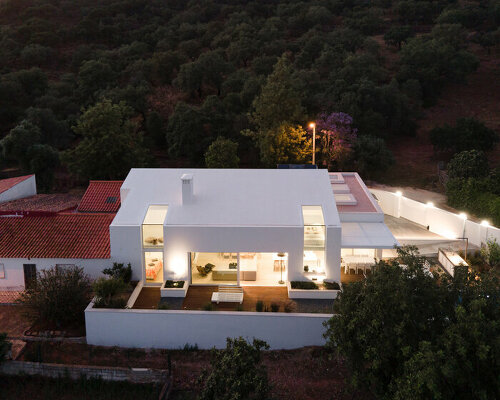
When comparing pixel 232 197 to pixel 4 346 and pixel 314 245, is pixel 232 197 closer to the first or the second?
pixel 314 245

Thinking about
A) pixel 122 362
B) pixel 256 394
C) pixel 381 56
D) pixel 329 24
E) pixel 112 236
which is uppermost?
pixel 329 24

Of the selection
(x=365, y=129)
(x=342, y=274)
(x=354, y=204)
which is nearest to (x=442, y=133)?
(x=365, y=129)

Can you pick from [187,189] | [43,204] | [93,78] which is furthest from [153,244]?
[93,78]

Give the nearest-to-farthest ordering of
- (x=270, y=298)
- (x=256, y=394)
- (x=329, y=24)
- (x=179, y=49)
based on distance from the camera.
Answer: (x=256, y=394) < (x=270, y=298) < (x=179, y=49) < (x=329, y=24)

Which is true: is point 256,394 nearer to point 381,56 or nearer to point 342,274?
point 342,274

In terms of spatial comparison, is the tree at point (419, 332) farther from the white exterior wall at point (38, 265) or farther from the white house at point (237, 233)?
the white exterior wall at point (38, 265)

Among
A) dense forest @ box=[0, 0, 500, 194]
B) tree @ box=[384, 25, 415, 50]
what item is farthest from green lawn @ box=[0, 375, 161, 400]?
tree @ box=[384, 25, 415, 50]

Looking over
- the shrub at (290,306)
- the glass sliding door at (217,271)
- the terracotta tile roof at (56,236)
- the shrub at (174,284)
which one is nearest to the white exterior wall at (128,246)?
the terracotta tile roof at (56,236)
